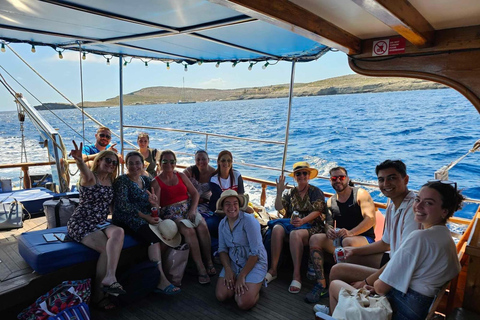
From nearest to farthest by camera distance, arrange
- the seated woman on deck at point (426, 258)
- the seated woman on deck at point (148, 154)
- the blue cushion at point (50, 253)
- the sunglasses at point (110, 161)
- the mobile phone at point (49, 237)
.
Answer: the seated woman on deck at point (426, 258) < the blue cushion at point (50, 253) < the mobile phone at point (49, 237) < the sunglasses at point (110, 161) < the seated woman on deck at point (148, 154)

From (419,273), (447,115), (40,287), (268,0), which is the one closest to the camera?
(419,273)

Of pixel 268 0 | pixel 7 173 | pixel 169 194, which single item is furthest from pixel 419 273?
pixel 7 173

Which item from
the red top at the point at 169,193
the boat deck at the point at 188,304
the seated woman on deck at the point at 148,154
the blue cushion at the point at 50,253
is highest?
the seated woman on deck at the point at 148,154

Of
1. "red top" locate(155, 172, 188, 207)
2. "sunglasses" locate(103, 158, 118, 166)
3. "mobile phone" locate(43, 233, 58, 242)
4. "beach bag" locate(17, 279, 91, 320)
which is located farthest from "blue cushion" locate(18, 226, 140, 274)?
"red top" locate(155, 172, 188, 207)

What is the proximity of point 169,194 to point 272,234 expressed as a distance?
0.99 metres

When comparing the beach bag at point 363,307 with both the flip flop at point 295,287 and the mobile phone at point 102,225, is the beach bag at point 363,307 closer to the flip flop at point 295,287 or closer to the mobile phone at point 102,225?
the flip flop at point 295,287

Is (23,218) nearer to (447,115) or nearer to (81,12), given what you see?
(81,12)

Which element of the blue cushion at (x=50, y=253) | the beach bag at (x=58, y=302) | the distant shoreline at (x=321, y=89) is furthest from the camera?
the distant shoreline at (x=321, y=89)

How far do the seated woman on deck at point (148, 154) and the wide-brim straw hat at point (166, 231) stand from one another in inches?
51.1

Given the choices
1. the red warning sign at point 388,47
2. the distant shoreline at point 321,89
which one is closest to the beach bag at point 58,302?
the red warning sign at point 388,47

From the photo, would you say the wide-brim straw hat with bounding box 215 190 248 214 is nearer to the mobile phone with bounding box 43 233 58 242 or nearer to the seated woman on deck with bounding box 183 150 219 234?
the seated woman on deck with bounding box 183 150 219 234

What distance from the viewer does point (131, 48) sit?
13.1 ft

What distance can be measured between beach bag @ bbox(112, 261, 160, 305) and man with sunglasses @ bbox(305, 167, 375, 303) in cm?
118

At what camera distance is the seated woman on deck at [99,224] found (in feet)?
7.84
